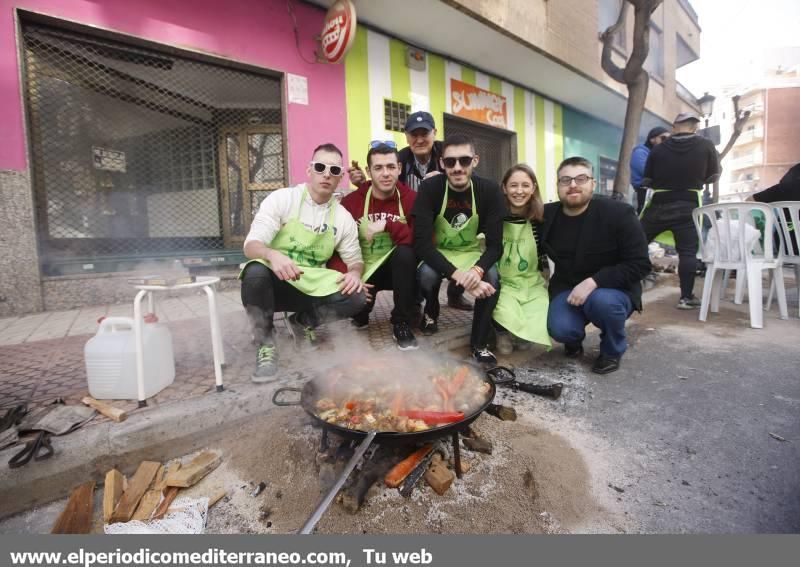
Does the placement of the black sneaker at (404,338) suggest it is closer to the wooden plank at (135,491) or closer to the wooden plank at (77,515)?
the wooden plank at (135,491)

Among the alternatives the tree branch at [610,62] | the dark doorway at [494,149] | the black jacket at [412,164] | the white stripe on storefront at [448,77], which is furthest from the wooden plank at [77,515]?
the dark doorway at [494,149]

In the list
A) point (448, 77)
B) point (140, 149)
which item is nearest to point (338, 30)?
point (448, 77)

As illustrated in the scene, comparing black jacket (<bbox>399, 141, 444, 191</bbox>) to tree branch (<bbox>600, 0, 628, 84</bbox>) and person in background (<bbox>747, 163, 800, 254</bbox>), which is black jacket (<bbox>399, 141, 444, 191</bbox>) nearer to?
person in background (<bbox>747, 163, 800, 254</bbox>)

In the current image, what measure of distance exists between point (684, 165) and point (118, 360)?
21.3 ft

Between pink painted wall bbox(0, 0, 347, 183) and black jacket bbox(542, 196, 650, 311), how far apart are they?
15.8 ft

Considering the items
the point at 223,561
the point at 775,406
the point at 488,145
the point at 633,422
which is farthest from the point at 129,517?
the point at 488,145

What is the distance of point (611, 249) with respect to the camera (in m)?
3.23

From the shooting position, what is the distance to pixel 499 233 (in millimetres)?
3416

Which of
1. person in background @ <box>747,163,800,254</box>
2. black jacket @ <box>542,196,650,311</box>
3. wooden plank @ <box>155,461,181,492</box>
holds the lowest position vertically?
wooden plank @ <box>155,461,181,492</box>

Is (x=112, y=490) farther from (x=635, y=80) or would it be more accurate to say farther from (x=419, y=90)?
(x=635, y=80)

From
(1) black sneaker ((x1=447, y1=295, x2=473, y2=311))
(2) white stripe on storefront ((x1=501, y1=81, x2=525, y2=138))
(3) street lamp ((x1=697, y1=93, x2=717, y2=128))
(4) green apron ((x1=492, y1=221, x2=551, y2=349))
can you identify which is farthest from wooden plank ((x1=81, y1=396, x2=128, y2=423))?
(3) street lamp ((x1=697, y1=93, x2=717, y2=128))

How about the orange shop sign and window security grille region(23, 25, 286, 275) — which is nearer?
window security grille region(23, 25, 286, 275)

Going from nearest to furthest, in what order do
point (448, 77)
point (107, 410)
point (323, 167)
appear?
point (107, 410) → point (323, 167) → point (448, 77)

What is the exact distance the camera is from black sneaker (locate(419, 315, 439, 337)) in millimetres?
3723
